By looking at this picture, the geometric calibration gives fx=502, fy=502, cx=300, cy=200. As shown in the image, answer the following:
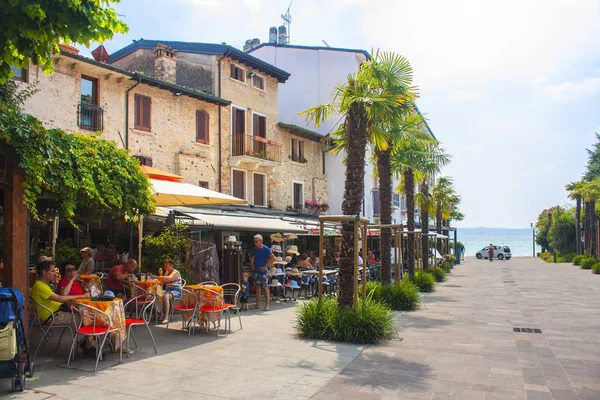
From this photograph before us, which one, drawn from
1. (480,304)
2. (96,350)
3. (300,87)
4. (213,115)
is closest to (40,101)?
(213,115)

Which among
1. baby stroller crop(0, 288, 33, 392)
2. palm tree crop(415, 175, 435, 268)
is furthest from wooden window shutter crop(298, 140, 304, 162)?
baby stroller crop(0, 288, 33, 392)

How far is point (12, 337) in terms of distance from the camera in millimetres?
5043

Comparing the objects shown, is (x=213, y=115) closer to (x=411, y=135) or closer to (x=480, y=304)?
(x=411, y=135)

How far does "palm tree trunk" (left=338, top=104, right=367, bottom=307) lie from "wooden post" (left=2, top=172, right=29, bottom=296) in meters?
5.00

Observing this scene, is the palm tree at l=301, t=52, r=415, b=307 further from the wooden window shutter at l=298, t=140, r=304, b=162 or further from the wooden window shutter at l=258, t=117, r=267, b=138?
the wooden window shutter at l=298, t=140, r=304, b=162

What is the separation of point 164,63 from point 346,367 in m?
16.5

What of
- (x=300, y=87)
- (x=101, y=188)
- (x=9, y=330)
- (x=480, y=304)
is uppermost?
(x=300, y=87)

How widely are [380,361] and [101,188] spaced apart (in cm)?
453

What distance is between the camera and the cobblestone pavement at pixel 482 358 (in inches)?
217

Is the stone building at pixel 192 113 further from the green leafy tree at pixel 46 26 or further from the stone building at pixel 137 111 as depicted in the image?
the green leafy tree at pixel 46 26

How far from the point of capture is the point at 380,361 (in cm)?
678

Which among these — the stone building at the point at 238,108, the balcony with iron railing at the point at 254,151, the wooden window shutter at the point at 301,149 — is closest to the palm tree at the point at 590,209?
the wooden window shutter at the point at 301,149

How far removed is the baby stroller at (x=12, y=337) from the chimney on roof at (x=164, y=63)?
1578cm

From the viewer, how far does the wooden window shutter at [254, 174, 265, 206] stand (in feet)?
76.4
